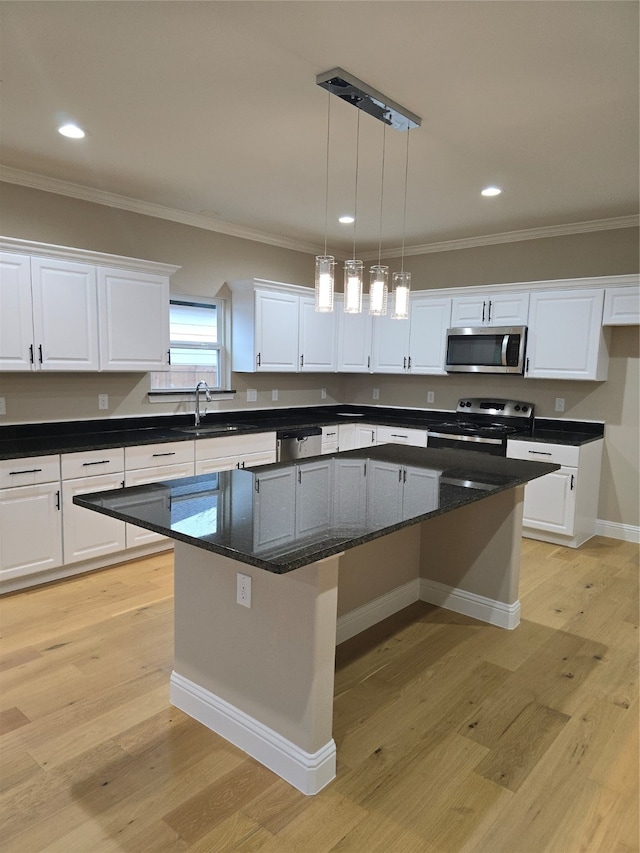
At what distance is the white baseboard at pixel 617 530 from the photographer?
474 centimetres

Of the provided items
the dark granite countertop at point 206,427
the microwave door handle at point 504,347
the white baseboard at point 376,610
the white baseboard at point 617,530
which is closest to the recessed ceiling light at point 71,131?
the dark granite countertop at point 206,427

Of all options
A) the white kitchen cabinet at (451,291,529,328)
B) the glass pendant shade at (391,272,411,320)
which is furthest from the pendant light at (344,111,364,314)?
the white kitchen cabinet at (451,291,529,328)

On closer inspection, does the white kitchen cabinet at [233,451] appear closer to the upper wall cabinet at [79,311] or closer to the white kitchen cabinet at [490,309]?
the upper wall cabinet at [79,311]

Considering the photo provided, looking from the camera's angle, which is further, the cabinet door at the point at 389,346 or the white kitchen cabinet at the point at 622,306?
the cabinet door at the point at 389,346

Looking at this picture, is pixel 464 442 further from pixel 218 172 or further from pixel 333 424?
pixel 218 172

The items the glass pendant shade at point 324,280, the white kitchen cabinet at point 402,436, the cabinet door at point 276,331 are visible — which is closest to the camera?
the glass pendant shade at point 324,280

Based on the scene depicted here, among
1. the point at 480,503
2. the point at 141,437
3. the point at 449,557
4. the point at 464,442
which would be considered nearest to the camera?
the point at 480,503

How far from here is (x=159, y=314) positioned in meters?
4.25

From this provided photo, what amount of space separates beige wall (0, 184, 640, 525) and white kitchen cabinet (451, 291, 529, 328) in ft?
1.25

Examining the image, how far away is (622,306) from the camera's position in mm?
4324

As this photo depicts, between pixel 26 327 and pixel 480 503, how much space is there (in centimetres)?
301

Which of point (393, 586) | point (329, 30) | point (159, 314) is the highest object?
point (329, 30)

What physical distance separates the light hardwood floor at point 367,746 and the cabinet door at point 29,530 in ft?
0.84

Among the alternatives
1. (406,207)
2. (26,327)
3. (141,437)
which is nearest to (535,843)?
(141,437)
